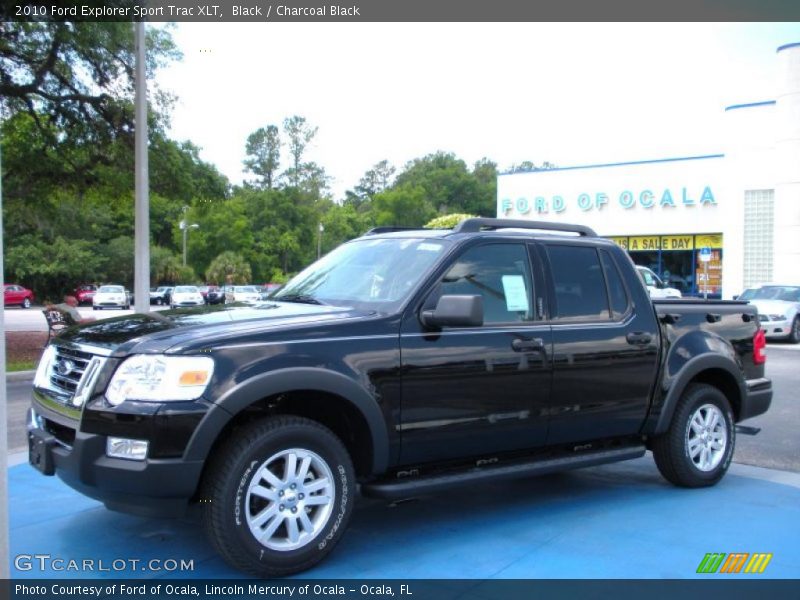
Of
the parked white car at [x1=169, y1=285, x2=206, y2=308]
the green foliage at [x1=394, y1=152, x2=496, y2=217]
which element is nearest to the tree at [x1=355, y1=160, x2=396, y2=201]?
the green foliage at [x1=394, y1=152, x2=496, y2=217]

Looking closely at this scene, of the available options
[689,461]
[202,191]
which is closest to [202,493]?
[689,461]

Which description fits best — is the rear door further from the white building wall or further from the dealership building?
the white building wall

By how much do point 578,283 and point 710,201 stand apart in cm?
3039

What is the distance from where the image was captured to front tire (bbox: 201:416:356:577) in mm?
3859

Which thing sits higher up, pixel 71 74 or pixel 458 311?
pixel 71 74

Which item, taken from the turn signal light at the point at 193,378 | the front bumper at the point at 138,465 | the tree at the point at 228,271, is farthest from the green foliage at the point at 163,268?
the turn signal light at the point at 193,378

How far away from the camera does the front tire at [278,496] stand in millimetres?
3859

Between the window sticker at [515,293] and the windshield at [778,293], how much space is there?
18.4 meters

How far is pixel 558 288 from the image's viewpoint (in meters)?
5.38

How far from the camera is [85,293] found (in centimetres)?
5112

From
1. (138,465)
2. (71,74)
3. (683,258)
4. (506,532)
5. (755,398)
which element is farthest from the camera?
(683,258)

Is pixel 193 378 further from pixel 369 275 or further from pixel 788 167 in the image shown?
pixel 788 167

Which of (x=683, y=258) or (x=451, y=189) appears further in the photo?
(x=451, y=189)

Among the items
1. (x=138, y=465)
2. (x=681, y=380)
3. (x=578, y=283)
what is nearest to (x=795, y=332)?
(x=681, y=380)
